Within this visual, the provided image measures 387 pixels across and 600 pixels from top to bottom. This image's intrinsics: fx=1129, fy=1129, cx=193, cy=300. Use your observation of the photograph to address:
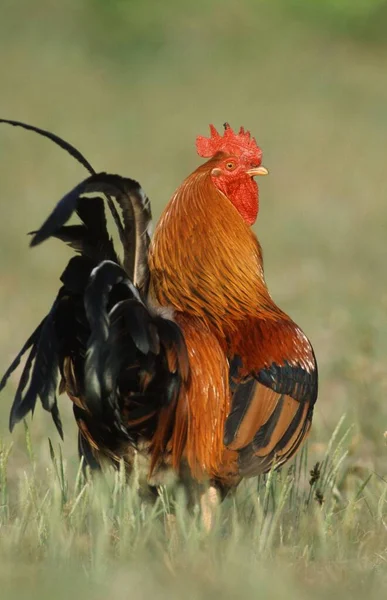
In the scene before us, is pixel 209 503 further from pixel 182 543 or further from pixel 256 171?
pixel 256 171

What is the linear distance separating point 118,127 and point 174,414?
50.1 feet

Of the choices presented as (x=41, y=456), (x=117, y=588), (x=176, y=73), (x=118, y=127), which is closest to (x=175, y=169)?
(x=118, y=127)

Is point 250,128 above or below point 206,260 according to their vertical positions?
above

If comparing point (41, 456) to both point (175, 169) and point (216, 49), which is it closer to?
point (175, 169)

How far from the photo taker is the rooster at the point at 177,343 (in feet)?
12.8

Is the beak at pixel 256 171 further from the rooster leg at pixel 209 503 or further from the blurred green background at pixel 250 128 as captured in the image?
the blurred green background at pixel 250 128

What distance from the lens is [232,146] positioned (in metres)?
4.65

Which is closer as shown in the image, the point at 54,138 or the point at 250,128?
the point at 54,138

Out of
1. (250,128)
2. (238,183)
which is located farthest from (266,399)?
(250,128)

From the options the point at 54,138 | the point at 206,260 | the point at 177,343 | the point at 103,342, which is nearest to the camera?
the point at 103,342

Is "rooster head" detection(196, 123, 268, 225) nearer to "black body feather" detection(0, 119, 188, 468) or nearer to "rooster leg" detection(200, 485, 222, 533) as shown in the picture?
"black body feather" detection(0, 119, 188, 468)

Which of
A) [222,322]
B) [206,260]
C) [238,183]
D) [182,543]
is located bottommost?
[182,543]

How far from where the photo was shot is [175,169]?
55.0ft

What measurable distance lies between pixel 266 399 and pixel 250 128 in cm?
1466
